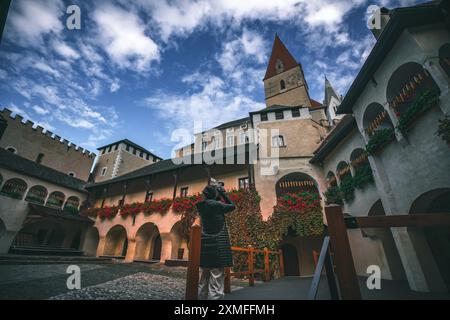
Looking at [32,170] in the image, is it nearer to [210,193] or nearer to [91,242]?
[91,242]

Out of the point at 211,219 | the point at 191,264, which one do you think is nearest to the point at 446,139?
the point at 211,219

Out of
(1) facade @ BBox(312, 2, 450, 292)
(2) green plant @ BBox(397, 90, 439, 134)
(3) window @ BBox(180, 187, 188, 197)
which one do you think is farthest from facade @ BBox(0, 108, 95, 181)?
(2) green plant @ BBox(397, 90, 439, 134)

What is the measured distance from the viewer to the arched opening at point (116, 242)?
17959 millimetres

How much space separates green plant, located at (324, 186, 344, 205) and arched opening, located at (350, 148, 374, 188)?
1.69 m

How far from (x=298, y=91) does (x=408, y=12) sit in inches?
856

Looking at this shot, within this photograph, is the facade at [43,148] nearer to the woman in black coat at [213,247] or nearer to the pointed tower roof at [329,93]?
the woman in black coat at [213,247]

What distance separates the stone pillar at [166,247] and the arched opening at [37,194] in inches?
460

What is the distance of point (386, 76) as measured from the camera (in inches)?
291

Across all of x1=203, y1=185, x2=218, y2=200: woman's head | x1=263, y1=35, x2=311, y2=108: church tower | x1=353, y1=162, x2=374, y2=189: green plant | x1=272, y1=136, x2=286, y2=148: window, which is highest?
x1=263, y1=35, x2=311, y2=108: church tower

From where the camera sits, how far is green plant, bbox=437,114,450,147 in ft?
16.7

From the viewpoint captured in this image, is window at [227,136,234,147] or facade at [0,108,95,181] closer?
facade at [0,108,95,181]

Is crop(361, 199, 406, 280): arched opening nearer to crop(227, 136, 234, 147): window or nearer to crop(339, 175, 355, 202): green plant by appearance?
crop(339, 175, 355, 202): green plant
